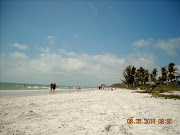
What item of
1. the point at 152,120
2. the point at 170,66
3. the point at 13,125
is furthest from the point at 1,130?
the point at 170,66

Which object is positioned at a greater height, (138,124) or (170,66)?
(170,66)

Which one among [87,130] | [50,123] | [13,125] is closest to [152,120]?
[87,130]

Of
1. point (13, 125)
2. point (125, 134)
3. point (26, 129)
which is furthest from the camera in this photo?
point (13, 125)

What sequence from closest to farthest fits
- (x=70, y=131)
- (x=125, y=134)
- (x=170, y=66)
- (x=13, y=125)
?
(x=125, y=134) → (x=70, y=131) → (x=13, y=125) → (x=170, y=66)

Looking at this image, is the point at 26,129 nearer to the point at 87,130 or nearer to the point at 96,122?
the point at 87,130

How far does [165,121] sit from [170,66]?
2760 inches

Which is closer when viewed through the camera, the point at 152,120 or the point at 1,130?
the point at 1,130

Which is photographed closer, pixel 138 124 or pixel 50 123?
pixel 138 124

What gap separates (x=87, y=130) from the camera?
14.0 feet

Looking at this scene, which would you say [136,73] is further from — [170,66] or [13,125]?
[13,125]

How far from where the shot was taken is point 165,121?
500 centimetres

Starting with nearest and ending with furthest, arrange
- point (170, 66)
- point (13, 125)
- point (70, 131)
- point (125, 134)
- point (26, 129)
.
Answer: point (125, 134) < point (70, 131) < point (26, 129) < point (13, 125) < point (170, 66)

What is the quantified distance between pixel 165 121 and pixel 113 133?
113 inches

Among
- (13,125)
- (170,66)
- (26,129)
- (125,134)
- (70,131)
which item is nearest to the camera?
(125,134)
